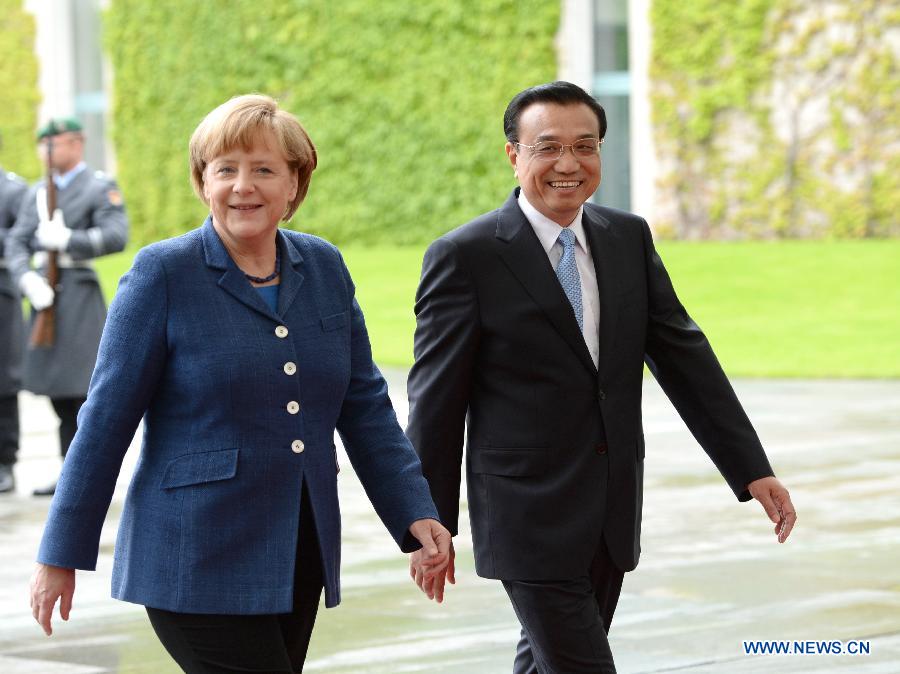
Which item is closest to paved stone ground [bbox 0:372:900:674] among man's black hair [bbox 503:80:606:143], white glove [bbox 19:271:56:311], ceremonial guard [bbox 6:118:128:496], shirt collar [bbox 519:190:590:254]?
ceremonial guard [bbox 6:118:128:496]

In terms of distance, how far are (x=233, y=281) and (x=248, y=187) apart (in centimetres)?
18

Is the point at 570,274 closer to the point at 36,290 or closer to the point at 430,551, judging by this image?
the point at 430,551

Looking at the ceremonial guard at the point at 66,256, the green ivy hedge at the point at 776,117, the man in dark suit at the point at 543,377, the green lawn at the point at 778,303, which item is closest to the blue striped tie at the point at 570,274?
the man in dark suit at the point at 543,377

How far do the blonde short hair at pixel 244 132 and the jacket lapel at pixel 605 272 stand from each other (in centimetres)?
91

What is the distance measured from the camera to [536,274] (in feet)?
13.8

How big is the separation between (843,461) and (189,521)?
7175mm

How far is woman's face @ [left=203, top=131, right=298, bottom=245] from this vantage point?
137 inches

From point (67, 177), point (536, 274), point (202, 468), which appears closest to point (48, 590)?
point (202, 468)

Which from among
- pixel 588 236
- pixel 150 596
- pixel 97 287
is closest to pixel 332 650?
pixel 588 236

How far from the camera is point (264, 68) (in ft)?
82.7

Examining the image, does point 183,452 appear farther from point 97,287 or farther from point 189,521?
point 97,287

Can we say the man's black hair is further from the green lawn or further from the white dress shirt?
the green lawn

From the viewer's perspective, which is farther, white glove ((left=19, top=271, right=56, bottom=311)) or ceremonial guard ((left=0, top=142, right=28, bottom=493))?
ceremonial guard ((left=0, top=142, right=28, bottom=493))

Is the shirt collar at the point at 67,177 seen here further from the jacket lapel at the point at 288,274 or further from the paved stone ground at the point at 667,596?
the jacket lapel at the point at 288,274
